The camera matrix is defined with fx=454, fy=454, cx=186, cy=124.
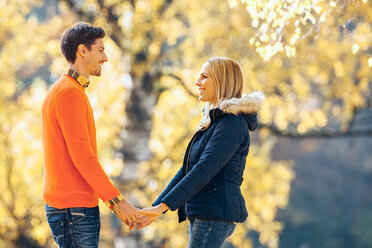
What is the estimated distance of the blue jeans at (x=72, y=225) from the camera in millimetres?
2736

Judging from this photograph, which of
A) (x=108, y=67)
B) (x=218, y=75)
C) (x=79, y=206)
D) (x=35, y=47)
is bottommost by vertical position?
(x=79, y=206)

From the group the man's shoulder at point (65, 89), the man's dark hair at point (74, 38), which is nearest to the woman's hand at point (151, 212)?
the man's shoulder at point (65, 89)

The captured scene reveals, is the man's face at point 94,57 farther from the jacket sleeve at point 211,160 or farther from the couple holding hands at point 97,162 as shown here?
the jacket sleeve at point 211,160

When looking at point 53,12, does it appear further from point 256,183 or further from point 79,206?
point 79,206

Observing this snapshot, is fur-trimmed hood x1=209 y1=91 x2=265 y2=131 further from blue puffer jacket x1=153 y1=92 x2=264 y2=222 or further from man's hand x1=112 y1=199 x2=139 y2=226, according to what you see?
man's hand x1=112 y1=199 x2=139 y2=226

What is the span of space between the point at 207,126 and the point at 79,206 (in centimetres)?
95

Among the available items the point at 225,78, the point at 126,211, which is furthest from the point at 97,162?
the point at 225,78

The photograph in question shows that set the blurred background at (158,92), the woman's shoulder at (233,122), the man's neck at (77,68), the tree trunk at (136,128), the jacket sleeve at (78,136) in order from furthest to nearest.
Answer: the tree trunk at (136,128), the blurred background at (158,92), the man's neck at (77,68), the woman's shoulder at (233,122), the jacket sleeve at (78,136)

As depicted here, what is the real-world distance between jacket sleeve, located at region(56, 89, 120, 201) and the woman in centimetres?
46

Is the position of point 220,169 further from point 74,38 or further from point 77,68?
point 74,38

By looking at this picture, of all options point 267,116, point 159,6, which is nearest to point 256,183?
point 267,116

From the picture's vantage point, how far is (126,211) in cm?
293

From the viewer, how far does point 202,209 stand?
9.22 ft

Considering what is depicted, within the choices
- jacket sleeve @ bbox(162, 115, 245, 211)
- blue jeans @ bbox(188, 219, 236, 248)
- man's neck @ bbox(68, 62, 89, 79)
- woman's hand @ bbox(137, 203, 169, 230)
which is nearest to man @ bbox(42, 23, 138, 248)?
man's neck @ bbox(68, 62, 89, 79)
